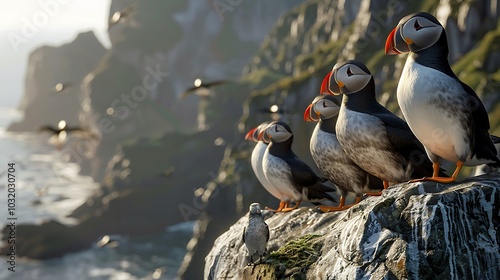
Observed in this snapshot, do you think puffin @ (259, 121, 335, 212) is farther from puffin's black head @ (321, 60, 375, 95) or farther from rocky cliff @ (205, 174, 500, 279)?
rocky cliff @ (205, 174, 500, 279)

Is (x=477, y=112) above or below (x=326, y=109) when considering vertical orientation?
below

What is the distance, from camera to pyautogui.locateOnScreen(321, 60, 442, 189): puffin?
10.5m

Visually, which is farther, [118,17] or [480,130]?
[118,17]

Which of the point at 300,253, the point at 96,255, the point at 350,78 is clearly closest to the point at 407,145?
the point at 350,78

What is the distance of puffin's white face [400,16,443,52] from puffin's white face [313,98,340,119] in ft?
10.1

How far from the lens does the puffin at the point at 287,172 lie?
44.8 ft

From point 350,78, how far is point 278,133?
3.40 meters

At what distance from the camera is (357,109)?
10812 mm

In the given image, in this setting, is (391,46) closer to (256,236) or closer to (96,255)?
(256,236)

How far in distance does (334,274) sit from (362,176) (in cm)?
330

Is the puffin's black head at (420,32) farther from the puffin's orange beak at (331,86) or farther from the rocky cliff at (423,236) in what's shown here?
the rocky cliff at (423,236)

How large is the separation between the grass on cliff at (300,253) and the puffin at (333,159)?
155 cm

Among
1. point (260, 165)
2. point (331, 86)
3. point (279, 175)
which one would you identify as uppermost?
point (331, 86)

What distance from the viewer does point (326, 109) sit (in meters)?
12.6
